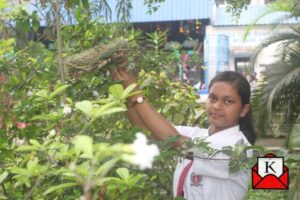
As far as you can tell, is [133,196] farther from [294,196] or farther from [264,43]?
[264,43]

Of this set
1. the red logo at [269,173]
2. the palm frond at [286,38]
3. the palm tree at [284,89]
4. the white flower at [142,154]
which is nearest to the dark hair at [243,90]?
the red logo at [269,173]

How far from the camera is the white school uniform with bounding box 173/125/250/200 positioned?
1602 millimetres

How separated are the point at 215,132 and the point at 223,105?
10cm

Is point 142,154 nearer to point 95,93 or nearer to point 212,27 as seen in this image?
point 95,93

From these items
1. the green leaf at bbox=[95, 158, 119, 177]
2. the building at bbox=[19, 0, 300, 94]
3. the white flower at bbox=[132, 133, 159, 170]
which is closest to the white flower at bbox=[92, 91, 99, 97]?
the green leaf at bbox=[95, 158, 119, 177]

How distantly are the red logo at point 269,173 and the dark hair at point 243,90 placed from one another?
0.27m

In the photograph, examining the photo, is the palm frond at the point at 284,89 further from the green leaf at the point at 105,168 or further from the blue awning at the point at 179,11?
the blue awning at the point at 179,11

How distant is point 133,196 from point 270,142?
5.98 metres

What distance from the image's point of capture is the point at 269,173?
61.8 inches

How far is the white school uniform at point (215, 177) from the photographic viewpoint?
5.25ft

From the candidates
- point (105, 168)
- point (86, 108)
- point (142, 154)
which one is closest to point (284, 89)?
point (86, 108)

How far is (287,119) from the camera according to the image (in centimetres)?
649

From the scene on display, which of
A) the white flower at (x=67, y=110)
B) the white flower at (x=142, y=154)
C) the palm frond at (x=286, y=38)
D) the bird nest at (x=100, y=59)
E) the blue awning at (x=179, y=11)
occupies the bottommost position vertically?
the palm frond at (x=286, y=38)

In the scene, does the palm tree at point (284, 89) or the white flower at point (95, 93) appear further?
the palm tree at point (284, 89)
